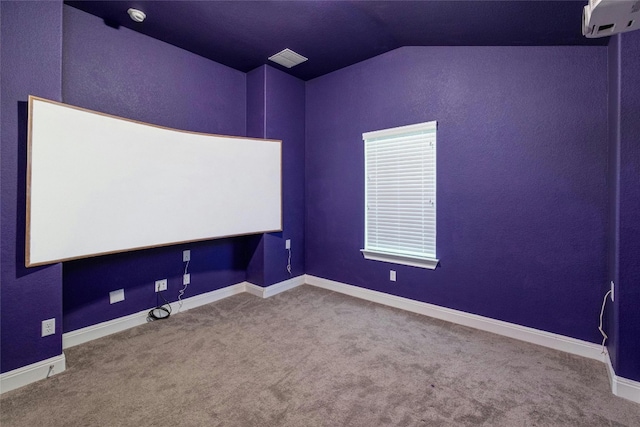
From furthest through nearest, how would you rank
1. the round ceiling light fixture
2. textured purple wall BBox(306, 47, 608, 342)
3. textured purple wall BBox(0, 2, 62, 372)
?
the round ceiling light fixture, textured purple wall BBox(306, 47, 608, 342), textured purple wall BBox(0, 2, 62, 372)

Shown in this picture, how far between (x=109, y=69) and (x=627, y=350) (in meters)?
4.60

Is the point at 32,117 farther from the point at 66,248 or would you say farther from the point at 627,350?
the point at 627,350

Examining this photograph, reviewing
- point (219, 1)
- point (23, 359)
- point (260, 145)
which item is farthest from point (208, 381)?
point (219, 1)

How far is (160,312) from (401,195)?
2.92 m

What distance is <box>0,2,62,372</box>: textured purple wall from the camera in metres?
1.90

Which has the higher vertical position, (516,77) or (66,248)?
(516,77)

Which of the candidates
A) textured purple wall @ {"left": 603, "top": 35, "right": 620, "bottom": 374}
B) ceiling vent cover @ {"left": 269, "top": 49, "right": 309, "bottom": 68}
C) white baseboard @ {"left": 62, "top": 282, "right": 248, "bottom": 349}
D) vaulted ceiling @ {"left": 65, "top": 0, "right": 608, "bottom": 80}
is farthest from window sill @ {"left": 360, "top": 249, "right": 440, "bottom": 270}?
ceiling vent cover @ {"left": 269, "top": 49, "right": 309, "bottom": 68}

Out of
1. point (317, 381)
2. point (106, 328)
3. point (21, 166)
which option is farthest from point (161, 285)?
point (317, 381)

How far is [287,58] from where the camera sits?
3.40 metres

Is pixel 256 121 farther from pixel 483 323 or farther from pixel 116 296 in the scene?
pixel 483 323

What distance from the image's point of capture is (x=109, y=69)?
2680 millimetres

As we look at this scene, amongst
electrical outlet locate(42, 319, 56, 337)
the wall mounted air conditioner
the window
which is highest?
the wall mounted air conditioner

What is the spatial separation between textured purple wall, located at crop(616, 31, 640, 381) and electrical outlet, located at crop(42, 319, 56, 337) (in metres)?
3.89

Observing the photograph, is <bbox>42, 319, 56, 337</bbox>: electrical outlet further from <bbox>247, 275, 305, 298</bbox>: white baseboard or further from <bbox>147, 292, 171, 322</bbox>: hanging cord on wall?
<bbox>247, 275, 305, 298</bbox>: white baseboard
